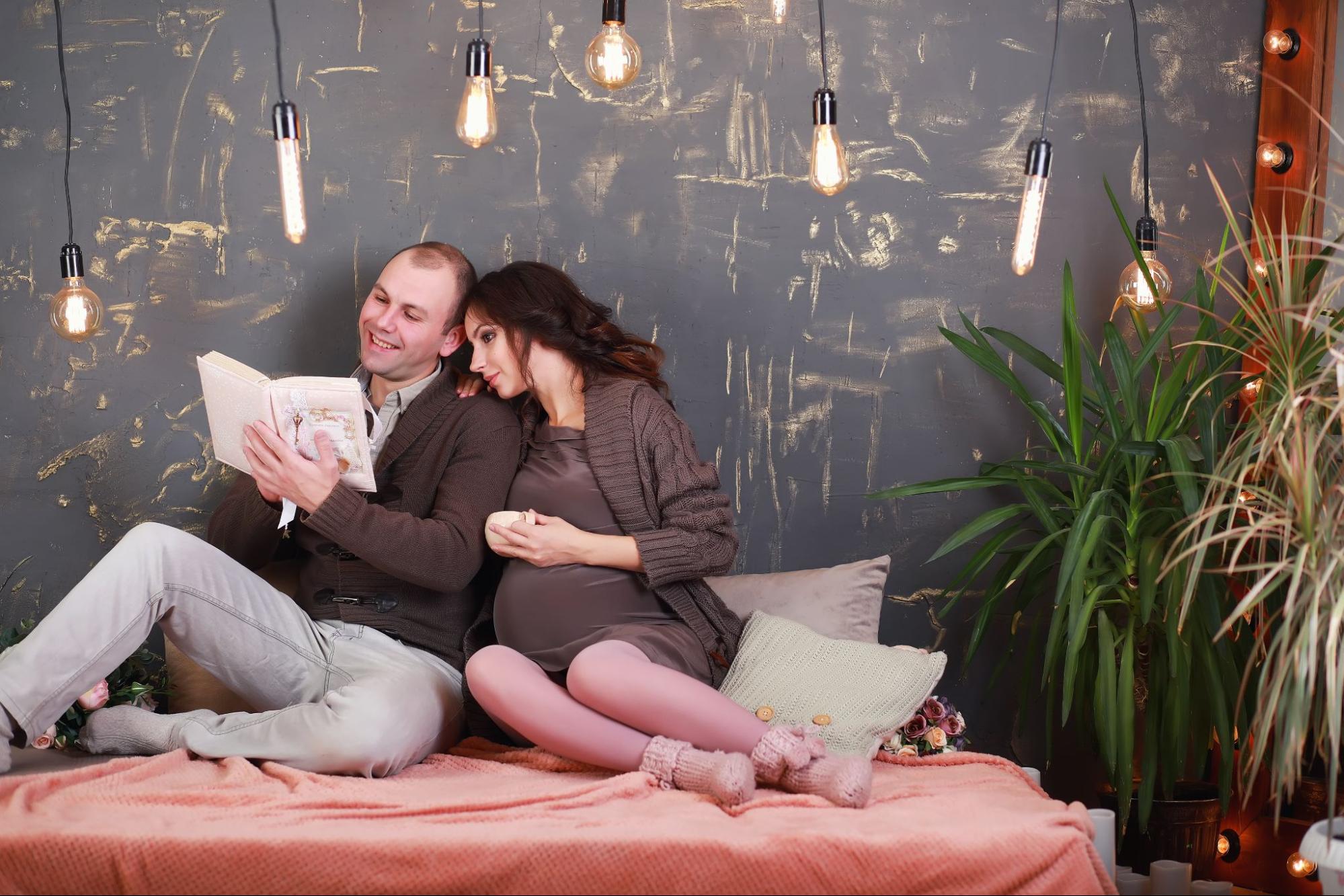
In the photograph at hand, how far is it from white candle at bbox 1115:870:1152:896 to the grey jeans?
138 centimetres

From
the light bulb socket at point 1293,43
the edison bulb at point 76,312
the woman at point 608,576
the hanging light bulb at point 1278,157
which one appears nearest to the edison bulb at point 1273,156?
the hanging light bulb at point 1278,157

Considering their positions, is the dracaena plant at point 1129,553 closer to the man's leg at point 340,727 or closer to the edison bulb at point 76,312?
the man's leg at point 340,727

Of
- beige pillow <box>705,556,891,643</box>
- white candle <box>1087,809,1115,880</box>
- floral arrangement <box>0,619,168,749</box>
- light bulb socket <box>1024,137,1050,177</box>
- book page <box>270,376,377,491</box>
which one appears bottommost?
white candle <box>1087,809,1115,880</box>

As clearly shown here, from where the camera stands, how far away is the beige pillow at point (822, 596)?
2.65m

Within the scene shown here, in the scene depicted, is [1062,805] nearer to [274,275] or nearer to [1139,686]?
[1139,686]

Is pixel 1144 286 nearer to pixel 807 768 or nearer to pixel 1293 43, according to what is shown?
pixel 1293 43

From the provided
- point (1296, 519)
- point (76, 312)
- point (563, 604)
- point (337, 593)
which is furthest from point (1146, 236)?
point (76, 312)

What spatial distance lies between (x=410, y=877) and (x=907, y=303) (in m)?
1.93

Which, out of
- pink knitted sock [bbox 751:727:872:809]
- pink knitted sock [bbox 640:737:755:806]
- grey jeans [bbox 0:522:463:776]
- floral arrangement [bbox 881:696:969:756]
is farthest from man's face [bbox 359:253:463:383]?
floral arrangement [bbox 881:696:969:756]

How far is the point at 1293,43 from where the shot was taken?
296cm

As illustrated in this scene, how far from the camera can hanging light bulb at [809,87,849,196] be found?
2.28 metres

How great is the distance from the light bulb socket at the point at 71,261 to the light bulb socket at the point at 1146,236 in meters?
2.34

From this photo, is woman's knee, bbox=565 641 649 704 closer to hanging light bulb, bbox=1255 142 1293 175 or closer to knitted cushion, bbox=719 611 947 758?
knitted cushion, bbox=719 611 947 758

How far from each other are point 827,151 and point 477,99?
676 mm
